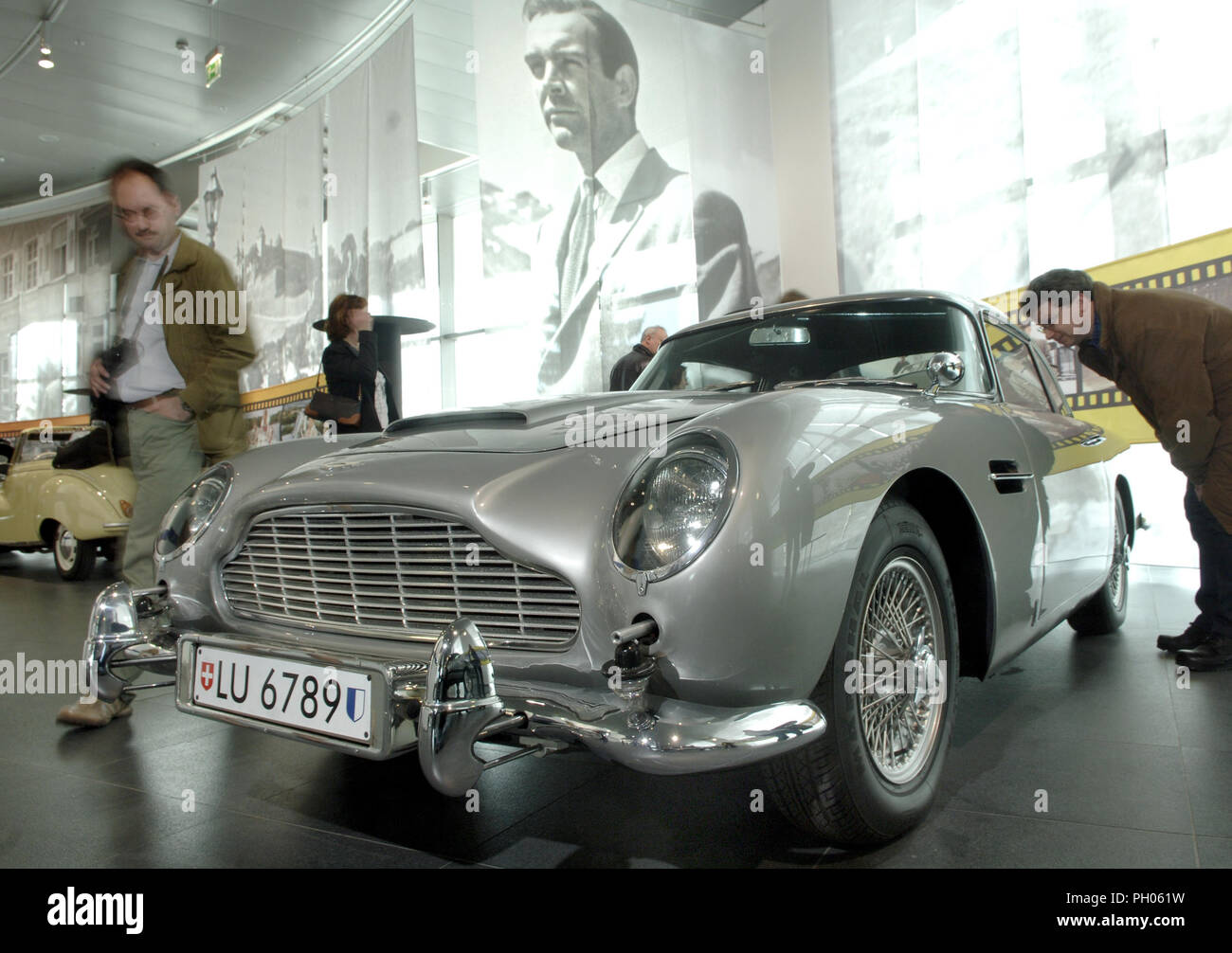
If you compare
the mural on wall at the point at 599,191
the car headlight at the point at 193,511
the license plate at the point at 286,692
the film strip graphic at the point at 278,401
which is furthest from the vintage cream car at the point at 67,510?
the license plate at the point at 286,692

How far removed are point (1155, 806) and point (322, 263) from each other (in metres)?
9.83

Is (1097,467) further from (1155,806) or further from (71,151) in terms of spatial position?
(71,151)

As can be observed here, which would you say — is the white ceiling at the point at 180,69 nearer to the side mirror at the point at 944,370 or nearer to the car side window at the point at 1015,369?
the car side window at the point at 1015,369

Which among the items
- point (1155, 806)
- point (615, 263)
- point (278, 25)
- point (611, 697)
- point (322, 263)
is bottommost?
point (1155, 806)

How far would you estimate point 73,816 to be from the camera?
1.92m

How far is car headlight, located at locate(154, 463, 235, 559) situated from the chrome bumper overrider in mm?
789

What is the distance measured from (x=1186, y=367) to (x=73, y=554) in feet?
22.8

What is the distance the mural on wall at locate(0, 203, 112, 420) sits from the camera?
14.3m

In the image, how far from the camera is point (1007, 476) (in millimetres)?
2086

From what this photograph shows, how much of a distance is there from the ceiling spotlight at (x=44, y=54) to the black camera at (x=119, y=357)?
8683 mm

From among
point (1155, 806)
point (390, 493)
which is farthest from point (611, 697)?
point (1155, 806)

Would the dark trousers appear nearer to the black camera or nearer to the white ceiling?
the black camera

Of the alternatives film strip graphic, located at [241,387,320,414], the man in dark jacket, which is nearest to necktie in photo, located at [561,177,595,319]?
the man in dark jacket

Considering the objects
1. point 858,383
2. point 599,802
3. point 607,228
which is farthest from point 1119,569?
point 607,228
